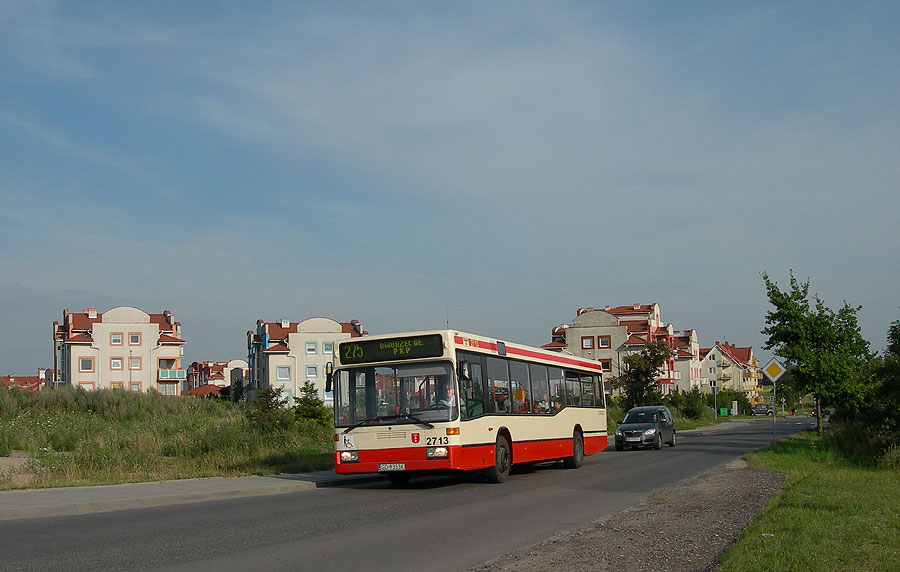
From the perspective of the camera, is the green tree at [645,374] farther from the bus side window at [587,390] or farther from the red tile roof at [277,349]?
the red tile roof at [277,349]

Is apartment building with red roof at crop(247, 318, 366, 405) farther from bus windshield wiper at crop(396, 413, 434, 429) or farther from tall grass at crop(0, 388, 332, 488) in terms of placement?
bus windshield wiper at crop(396, 413, 434, 429)

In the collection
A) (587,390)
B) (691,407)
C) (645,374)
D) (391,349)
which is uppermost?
(391,349)

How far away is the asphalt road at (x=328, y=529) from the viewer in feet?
29.3

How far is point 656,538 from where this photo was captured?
33.5 ft

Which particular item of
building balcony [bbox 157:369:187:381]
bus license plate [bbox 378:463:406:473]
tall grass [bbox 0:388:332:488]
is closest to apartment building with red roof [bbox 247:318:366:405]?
building balcony [bbox 157:369:187:381]

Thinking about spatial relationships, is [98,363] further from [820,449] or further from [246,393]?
[820,449]

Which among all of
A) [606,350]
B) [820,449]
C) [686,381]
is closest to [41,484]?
[820,449]

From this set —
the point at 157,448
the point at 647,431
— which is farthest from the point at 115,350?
the point at 157,448

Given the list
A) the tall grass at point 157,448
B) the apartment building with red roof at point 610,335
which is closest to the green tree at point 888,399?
the tall grass at point 157,448

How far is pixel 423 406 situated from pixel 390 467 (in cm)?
129

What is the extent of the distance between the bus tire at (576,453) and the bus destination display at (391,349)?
24.0 feet

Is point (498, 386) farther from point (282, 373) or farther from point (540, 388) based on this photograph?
point (282, 373)

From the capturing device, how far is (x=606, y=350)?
104375mm

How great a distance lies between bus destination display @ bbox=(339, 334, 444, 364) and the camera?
17.0 metres
